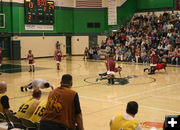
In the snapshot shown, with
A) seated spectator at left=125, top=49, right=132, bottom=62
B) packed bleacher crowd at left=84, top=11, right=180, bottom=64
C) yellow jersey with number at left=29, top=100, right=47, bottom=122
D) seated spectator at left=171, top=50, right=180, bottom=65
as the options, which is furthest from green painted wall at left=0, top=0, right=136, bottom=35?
yellow jersey with number at left=29, top=100, right=47, bottom=122

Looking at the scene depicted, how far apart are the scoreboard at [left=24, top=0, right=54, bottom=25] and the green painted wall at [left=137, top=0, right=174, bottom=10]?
11.1 m

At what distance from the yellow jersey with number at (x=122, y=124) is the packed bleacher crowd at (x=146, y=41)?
20.3m

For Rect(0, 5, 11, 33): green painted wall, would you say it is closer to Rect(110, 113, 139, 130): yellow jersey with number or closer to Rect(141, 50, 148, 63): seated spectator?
Rect(141, 50, 148, 63): seated spectator

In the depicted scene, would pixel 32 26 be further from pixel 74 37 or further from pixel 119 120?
pixel 119 120

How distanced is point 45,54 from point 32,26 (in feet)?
12.4

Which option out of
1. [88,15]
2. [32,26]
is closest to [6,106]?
[32,26]

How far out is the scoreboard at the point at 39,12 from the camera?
30.9 metres

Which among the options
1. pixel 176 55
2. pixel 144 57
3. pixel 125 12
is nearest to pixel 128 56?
pixel 144 57

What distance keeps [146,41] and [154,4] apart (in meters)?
9.60

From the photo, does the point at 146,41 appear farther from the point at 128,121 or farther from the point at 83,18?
the point at 128,121

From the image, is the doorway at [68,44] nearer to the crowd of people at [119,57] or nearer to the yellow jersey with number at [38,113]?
the crowd of people at [119,57]

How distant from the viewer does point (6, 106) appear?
241 inches

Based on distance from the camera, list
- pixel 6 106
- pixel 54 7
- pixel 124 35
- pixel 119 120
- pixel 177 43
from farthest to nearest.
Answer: pixel 54 7, pixel 124 35, pixel 177 43, pixel 6 106, pixel 119 120

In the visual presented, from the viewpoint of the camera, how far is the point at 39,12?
31547 mm
